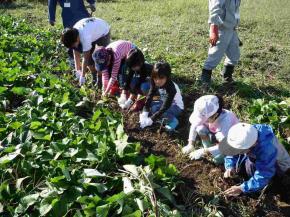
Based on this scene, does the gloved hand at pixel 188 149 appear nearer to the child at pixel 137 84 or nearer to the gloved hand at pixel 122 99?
the child at pixel 137 84

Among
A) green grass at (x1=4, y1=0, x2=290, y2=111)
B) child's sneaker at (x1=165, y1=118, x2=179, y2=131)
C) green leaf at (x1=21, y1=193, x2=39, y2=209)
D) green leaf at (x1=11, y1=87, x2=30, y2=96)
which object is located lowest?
green grass at (x1=4, y1=0, x2=290, y2=111)

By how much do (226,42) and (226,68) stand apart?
41 cm

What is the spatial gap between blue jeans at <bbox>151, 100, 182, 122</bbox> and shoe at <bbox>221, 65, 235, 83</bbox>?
135 cm

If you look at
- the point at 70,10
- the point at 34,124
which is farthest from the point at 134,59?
the point at 70,10

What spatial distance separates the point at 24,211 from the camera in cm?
313

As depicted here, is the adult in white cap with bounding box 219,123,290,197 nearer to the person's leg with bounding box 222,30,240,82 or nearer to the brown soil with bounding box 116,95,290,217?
the brown soil with bounding box 116,95,290,217

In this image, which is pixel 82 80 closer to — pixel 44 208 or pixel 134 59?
pixel 134 59

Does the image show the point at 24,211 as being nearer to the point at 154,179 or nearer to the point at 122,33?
the point at 154,179

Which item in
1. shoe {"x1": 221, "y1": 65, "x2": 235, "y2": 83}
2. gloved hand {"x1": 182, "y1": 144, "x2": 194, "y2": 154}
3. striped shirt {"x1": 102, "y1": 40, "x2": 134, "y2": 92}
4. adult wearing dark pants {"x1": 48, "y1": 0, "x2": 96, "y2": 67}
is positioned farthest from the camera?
adult wearing dark pants {"x1": 48, "y1": 0, "x2": 96, "y2": 67}

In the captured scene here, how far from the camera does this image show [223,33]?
5.52 m

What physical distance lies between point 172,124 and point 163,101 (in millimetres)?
263

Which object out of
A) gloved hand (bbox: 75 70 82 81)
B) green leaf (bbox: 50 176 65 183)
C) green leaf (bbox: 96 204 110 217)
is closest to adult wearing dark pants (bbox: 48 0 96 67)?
gloved hand (bbox: 75 70 82 81)

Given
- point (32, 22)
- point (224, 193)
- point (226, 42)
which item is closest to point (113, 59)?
point (226, 42)

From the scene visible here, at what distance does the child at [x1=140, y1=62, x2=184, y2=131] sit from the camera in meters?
4.29
